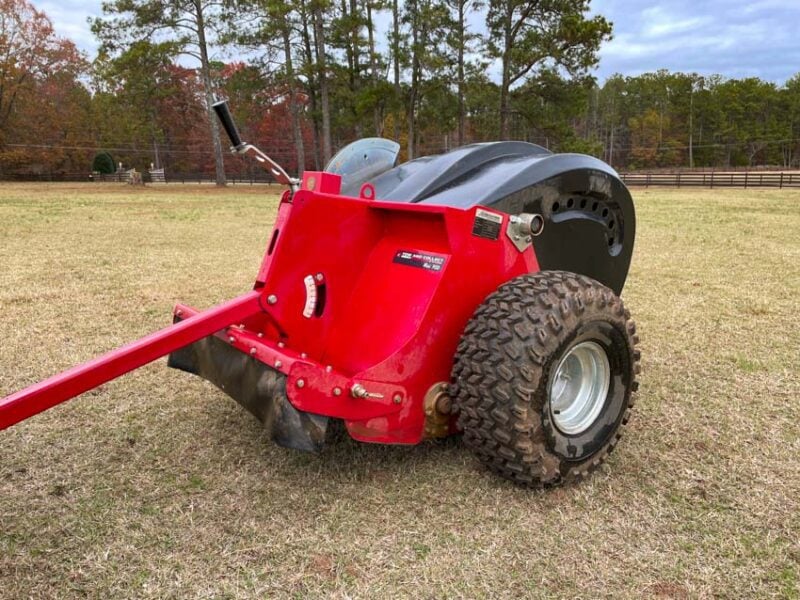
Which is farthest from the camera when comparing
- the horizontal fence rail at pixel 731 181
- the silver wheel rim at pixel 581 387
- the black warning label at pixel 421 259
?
the horizontal fence rail at pixel 731 181

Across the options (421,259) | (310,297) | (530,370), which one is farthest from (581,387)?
(310,297)

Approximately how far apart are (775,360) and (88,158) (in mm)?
54012

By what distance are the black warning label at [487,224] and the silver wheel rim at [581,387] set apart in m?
0.55

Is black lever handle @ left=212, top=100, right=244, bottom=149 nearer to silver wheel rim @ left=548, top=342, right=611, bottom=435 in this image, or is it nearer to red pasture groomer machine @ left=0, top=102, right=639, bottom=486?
red pasture groomer machine @ left=0, top=102, right=639, bottom=486

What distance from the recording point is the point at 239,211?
14945mm

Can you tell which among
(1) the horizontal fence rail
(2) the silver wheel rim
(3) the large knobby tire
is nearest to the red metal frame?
(3) the large knobby tire

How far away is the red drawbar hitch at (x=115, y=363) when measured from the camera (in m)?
1.75

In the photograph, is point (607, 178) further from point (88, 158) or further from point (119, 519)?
point (88, 158)

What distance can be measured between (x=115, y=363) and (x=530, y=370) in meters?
1.27

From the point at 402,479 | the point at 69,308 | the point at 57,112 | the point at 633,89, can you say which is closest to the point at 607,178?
the point at 402,479

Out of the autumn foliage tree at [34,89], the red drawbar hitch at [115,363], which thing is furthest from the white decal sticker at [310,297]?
the autumn foliage tree at [34,89]

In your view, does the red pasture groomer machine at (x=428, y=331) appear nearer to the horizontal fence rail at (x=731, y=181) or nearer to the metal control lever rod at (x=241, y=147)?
the metal control lever rod at (x=241, y=147)

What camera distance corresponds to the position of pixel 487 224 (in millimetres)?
2279

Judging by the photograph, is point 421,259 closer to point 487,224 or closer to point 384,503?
point 487,224
